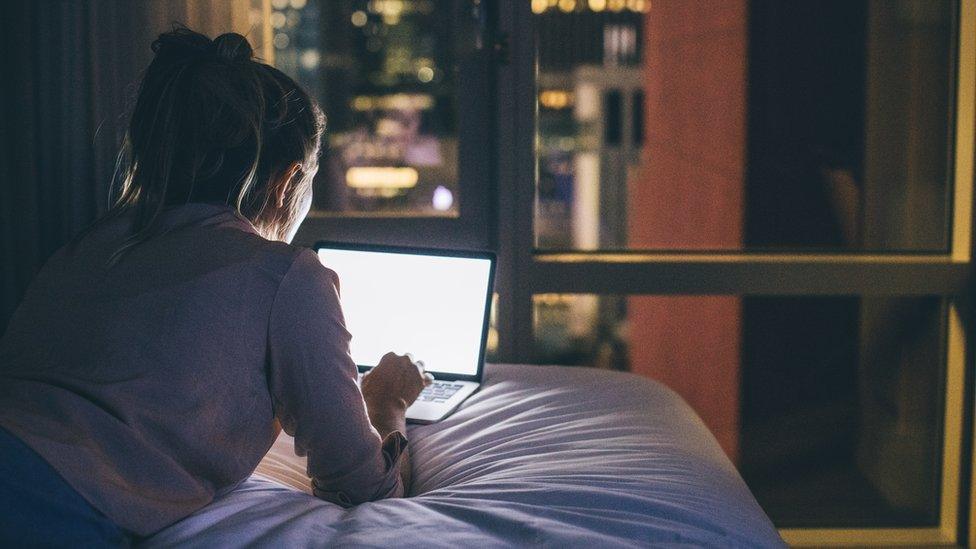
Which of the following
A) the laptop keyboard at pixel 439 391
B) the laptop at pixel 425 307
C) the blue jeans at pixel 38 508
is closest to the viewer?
the blue jeans at pixel 38 508

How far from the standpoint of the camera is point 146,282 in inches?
36.3

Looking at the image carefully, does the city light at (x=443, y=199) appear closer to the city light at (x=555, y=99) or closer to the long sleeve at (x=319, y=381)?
the city light at (x=555, y=99)

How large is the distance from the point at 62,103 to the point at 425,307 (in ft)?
2.96

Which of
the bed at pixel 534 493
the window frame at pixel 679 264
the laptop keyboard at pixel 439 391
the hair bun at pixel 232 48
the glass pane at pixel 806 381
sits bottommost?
the glass pane at pixel 806 381

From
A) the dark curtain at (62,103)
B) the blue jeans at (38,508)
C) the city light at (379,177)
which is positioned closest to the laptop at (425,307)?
the city light at (379,177)

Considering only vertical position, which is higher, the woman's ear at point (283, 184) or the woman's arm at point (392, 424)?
the woman's ear at point (283, 184)

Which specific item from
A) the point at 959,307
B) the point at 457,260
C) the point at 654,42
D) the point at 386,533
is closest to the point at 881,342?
the point at 959,307

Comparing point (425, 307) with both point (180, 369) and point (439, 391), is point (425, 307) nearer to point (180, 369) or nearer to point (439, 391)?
point (439, 391)

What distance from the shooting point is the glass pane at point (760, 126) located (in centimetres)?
206

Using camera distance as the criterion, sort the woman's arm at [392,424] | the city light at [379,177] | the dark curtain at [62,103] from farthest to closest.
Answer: the city light at [379,177], the dark curtain at [62,103], the woman's arm at [392,424]

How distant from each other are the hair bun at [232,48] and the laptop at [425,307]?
0.65m

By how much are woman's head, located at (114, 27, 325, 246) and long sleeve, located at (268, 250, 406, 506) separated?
0.13m

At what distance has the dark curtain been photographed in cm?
173

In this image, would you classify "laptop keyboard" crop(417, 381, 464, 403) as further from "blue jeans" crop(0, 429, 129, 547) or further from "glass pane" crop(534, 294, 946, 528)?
"blue jeans" crop(0, 429, 129, 547)
